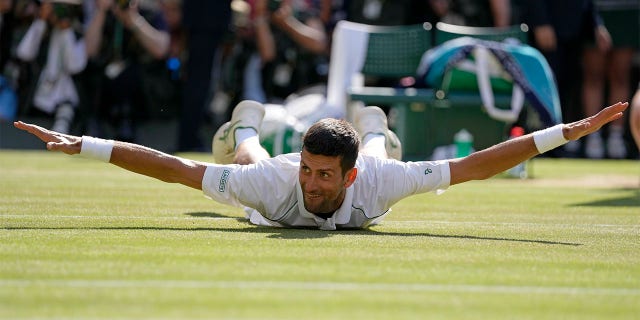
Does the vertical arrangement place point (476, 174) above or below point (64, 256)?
above

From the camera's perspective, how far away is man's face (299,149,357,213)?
7875 mm

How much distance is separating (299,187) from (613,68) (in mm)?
12696

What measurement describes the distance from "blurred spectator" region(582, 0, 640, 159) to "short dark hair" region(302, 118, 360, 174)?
12.0 metres

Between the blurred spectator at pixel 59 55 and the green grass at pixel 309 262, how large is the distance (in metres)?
8.07

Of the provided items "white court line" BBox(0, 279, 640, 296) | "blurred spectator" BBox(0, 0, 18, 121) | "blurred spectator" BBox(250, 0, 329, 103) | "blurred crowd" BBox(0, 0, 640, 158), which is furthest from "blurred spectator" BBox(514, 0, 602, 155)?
"white court line" BBox(0, 279, 640, 296)

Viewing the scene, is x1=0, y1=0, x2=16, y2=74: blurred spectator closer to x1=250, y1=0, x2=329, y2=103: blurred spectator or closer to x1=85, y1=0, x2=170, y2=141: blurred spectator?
x1=85, y1=0, x2=170, y2=141: blurred spectator

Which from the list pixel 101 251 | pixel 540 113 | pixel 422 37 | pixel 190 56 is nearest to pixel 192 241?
pixel 101 251

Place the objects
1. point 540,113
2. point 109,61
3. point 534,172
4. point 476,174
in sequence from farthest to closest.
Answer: point 109,61 < point 534,172 < point 540,113 < point 476,174

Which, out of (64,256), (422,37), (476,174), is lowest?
(64,256)

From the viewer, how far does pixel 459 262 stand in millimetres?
6922

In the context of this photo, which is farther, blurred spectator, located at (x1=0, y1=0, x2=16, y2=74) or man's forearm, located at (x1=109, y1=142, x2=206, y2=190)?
blurred spectator, located at (x1=0, y1=0, x2=16, y2=74)

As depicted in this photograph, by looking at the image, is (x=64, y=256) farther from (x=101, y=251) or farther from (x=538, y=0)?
(x=538, y=0)

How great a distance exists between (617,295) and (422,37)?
37.1 feet

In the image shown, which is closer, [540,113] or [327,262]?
[327,262]
